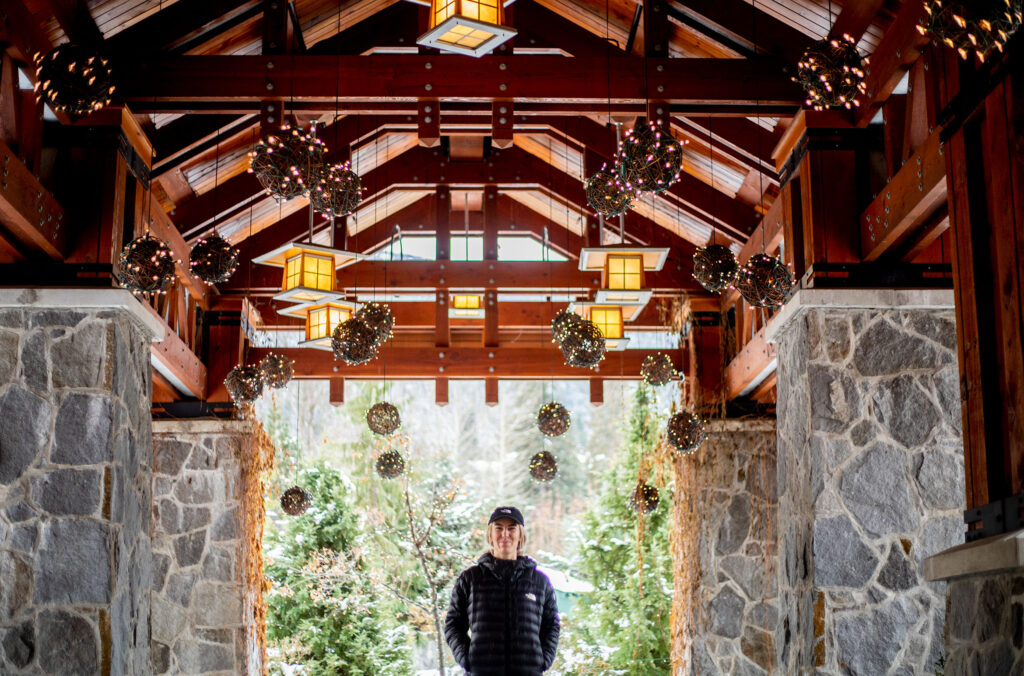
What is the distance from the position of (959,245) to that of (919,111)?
161cm

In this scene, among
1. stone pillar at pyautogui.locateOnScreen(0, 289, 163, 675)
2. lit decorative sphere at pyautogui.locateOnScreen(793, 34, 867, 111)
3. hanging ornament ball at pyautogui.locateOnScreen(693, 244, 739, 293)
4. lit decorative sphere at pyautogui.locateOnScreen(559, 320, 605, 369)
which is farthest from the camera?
lit decorative sphere at pyautogui.locateOnScreen(559, 320, 605, 369)

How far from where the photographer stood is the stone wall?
10383 millimetres

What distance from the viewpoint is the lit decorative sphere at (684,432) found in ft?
32.3

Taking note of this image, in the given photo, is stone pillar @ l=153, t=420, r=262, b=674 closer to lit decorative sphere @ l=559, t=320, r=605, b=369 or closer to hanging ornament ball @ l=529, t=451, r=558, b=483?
hanging ornament ball @ l=529, t=451, r=558, b=483

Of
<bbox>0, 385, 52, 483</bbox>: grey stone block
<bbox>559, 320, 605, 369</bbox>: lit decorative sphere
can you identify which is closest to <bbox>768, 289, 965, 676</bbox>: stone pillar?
<bbox>559, 320, 605, 369</bbox>: lit decorative sphere

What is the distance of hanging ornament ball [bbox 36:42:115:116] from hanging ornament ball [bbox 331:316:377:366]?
12.0ft

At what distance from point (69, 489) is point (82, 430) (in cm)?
34

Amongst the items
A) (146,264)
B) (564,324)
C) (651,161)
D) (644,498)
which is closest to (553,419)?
(644,498)

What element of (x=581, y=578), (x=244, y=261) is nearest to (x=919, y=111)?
(x=244, y=261)

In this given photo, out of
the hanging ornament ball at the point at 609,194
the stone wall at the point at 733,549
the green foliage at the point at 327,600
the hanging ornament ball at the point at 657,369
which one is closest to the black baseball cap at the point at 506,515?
the hanging ornament ball at the point at 609,194

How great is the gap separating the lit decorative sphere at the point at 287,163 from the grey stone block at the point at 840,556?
355 centimetres

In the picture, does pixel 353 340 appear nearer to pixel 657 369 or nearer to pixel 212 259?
pixel 212 259

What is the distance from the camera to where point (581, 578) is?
21.9 meters

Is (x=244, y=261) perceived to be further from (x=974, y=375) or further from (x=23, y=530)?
(x=974, y=375)
